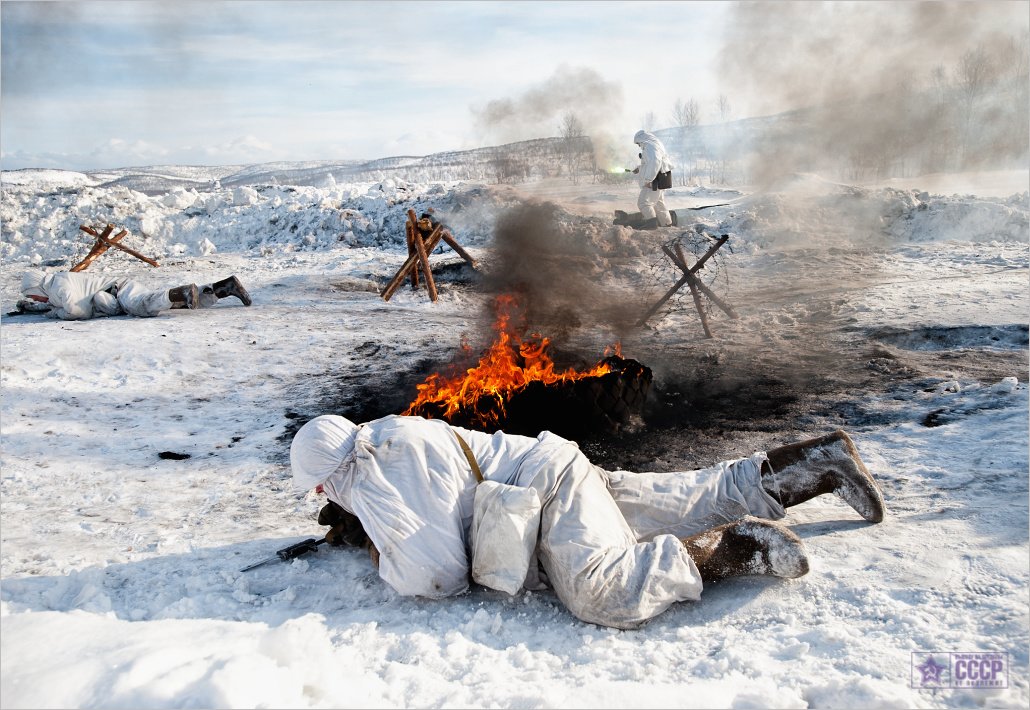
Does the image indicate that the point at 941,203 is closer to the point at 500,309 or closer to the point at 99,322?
the point at 500,309

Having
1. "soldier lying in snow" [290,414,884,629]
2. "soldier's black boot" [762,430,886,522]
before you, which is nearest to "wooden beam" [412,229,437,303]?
"soldier lying in snow" [290,414,884,629]

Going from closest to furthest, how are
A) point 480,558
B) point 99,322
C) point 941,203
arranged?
1. point 480,558
2. point 99,322
3. point 941,203

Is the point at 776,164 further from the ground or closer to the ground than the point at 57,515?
further from the ground

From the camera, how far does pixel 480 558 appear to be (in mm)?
3055

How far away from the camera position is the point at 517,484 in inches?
127

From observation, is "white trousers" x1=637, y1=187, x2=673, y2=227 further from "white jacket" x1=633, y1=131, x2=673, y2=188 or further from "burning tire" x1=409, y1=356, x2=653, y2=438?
"burning tire" x1=409, y1=356, x2=653, y2=438

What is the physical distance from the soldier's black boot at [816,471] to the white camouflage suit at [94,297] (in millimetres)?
9426

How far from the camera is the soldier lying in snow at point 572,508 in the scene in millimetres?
2949

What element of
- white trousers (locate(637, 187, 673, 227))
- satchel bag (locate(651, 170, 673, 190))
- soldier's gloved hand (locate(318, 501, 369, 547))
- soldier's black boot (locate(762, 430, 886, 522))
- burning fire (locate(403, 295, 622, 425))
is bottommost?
soldier's gloved hand (locate(318, 501, 369, 547))

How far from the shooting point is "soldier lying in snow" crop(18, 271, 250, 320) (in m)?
9.56

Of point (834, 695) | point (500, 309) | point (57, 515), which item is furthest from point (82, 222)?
point (834, 695)

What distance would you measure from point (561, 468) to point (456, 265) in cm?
1036

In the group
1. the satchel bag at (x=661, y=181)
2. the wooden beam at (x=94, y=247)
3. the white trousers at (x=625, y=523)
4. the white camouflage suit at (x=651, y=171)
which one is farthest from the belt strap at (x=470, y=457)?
the wooden beam at (x=94, y=247)

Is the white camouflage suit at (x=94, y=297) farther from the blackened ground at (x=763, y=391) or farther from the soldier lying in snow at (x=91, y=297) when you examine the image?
the blackened ground at (x=763, y=391)
